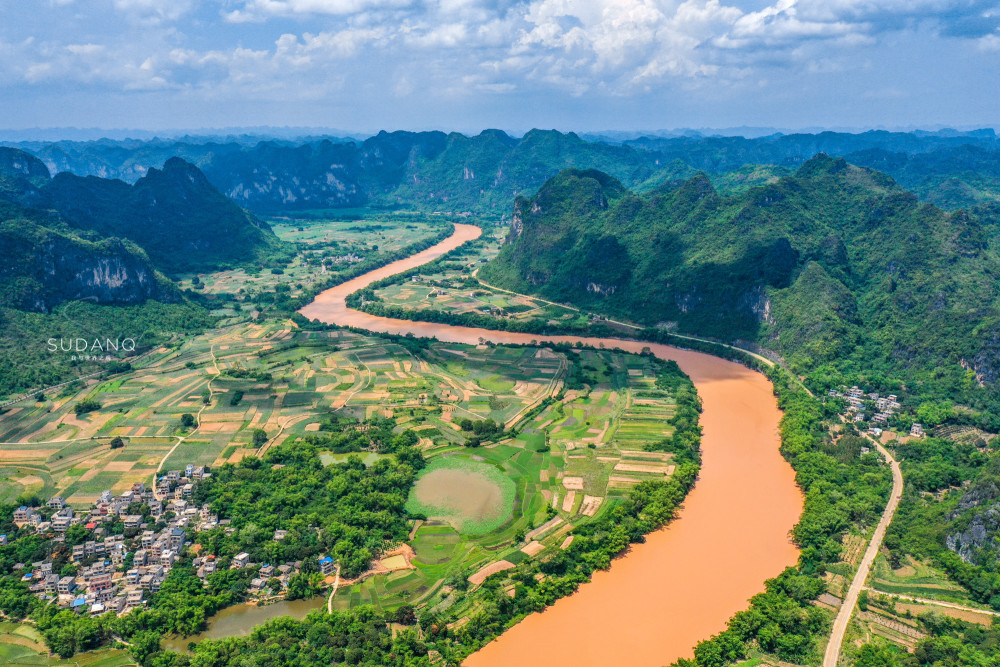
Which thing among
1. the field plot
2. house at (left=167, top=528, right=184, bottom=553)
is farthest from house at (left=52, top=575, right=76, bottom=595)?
the field plot

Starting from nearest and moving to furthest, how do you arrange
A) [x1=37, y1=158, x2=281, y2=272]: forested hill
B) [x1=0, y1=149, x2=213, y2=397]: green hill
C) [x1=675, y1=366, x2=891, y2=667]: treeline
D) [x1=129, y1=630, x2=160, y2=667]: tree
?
1. [x1=129, y1=630, x2=160, y2=667]: tree
2. [x1=675, y1=366, x2=891, y2=667]: treeline
3. [x1=0, y1=149, x2=213, y2=397]: green hill
4. [x1=37, y1=158, x2=281, y2=272]: forested hill

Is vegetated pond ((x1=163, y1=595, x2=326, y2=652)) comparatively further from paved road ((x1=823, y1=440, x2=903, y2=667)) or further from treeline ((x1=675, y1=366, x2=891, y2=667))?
paved road ((x1=823, y1=440, x2=903, y2=667))

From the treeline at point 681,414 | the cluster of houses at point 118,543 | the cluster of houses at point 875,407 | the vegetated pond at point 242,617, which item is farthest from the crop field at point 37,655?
the cluster of houses at point 875,407

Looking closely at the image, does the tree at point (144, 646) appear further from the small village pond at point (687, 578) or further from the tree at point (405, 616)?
the tree at point (405, 616)

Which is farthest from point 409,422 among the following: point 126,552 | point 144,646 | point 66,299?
point 66,299

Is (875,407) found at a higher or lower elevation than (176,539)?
higher

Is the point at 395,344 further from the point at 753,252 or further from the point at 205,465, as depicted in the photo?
the point at 753,252

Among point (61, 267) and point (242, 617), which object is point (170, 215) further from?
point (242, 617)
